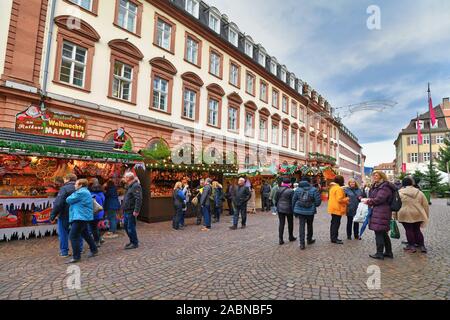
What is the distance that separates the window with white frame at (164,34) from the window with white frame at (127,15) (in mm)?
1621

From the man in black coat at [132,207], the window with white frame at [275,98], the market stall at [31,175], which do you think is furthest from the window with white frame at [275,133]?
the man in black coat at [132,207]

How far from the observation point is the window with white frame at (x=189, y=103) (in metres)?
17.3

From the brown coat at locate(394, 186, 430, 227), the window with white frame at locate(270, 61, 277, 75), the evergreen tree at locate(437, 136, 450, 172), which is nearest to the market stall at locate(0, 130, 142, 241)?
the brown coat at locate(394, 186, 430, 227)

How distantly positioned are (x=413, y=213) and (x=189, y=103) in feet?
48.3

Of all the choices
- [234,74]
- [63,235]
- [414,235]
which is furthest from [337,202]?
[234,74]

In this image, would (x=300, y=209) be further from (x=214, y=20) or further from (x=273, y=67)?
(x=273, y=67)

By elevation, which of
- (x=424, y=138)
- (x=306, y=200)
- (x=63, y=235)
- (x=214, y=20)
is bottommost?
(x=63, y=235)

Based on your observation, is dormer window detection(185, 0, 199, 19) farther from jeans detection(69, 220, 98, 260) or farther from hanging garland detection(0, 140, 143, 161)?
jeans detection(69, 220, 98, 260)

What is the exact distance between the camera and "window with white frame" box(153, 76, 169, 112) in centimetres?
1549

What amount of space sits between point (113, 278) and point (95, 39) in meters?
12.6

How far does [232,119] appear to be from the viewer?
2130 cm

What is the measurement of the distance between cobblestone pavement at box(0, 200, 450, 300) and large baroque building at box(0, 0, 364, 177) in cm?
758

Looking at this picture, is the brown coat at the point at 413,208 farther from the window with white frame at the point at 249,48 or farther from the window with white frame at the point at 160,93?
the window with white frame at the point at 249,48

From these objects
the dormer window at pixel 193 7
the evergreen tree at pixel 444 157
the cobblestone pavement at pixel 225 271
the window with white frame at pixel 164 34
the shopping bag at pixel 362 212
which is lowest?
the cobblestone pavement at pixel 225 271
